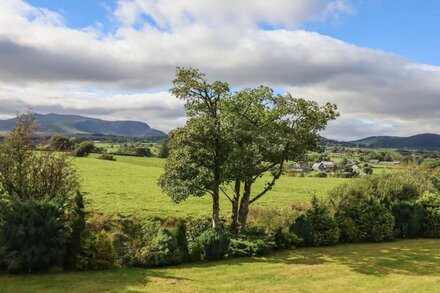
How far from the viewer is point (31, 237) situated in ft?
56.3

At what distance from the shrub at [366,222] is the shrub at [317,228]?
133 cm

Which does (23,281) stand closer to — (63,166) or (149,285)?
(149,285)

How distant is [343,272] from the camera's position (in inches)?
778

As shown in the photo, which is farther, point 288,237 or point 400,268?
point 288,237

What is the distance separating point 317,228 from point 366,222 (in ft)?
13.4

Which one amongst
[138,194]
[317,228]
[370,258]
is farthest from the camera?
[138,194]

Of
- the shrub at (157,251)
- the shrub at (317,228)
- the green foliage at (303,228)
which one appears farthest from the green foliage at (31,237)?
the shrub at (317,228)

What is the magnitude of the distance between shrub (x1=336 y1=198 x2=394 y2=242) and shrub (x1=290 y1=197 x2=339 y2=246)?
52.5 inches

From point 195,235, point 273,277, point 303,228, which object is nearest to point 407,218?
point 303,228

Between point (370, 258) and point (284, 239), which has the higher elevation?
point (284, 239)

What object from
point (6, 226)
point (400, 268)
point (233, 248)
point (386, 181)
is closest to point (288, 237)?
point (233, 248)

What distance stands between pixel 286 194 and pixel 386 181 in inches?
604

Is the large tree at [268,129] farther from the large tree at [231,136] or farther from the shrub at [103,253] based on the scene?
the shrub at [103,253]

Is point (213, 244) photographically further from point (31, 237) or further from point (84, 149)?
point (84, 149)
